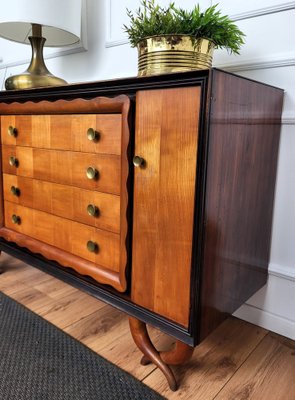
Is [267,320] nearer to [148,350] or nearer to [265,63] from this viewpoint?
[148,350]

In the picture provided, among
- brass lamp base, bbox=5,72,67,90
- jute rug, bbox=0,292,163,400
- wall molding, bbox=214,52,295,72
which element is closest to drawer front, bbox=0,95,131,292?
brass lamp base, bbox=5,72,67,90

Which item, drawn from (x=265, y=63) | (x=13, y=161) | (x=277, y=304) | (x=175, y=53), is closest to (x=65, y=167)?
(x=13, y=161)

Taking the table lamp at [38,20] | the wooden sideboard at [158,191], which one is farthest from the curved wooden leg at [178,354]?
the table lamp at [38,20]

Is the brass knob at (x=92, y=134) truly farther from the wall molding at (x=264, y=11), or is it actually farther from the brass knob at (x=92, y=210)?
the wall molding at (x=264, y=11)

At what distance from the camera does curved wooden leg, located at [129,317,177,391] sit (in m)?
0.79

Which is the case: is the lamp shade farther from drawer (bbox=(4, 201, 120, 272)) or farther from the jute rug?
Answer: the jute rug

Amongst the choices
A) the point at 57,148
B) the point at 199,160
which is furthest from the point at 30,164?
the point at 199,160

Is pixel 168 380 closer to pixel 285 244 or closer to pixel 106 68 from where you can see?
pixel 285 244

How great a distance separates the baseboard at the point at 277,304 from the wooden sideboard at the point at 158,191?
7 centimetres

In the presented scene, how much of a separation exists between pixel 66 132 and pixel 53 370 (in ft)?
1.99

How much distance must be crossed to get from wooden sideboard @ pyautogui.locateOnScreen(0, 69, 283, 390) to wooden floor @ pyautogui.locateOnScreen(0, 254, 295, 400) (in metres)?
0.07

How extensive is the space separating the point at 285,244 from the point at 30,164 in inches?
31.4

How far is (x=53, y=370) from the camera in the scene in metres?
0.84

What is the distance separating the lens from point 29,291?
1259 mm
